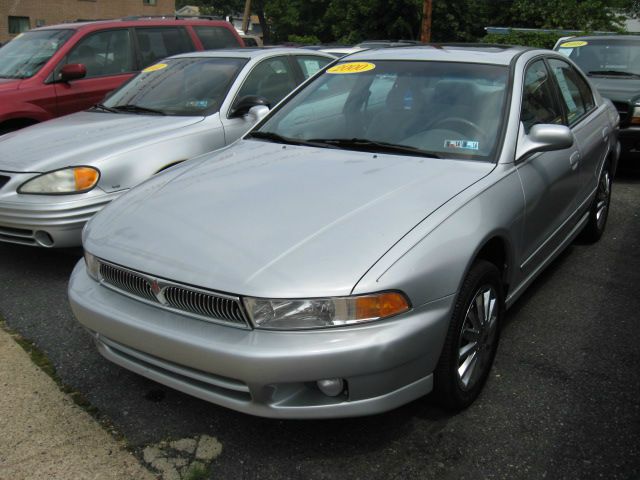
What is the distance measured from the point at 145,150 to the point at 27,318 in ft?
4.80

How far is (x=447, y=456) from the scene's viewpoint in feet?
8.65

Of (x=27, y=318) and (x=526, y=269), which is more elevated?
(x=526, y=269)

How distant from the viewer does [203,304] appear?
8.19ft

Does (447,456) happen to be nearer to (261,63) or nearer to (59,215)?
(59,215)

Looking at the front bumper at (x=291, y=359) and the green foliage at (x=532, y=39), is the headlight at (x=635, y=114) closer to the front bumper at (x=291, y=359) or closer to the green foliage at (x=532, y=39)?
the front bumper at (x=291, y=359)

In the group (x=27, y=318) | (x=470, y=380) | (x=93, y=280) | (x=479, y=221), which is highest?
(x=479, y=221)

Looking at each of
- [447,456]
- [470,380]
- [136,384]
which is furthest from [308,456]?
[136,384]

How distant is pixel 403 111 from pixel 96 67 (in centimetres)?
478

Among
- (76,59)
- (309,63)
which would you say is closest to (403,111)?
(309,63)

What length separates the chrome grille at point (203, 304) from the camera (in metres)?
2.43

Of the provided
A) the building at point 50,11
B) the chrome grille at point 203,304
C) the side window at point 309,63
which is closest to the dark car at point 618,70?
the side window at point 309,63

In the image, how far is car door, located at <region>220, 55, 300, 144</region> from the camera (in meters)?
5.36

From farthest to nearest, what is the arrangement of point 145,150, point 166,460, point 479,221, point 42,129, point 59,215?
point 42,129 < point 145,150 < point 59,215 < point 479,221 < point 166,460

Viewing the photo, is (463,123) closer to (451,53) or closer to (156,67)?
(451,53)
